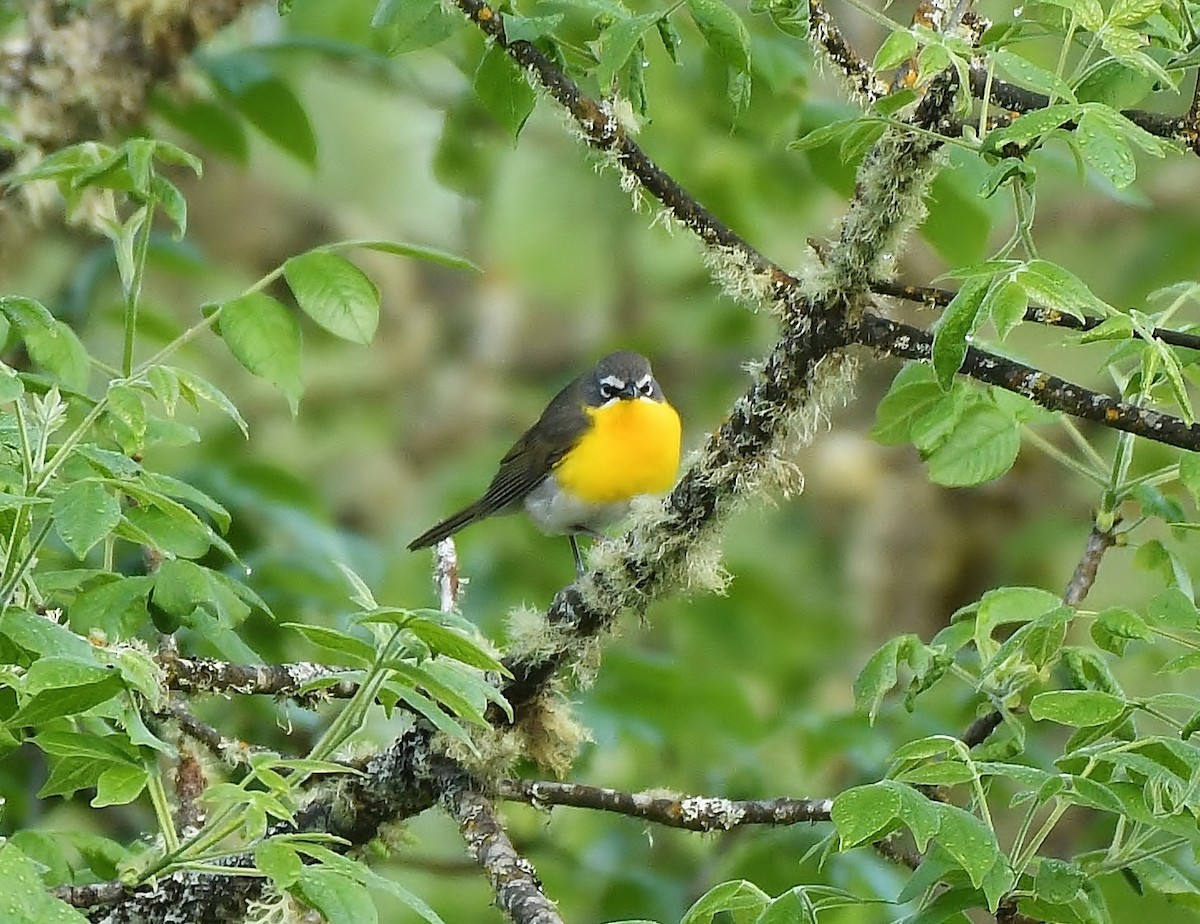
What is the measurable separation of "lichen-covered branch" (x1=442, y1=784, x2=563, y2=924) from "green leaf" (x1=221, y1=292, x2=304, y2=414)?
0.68 metres

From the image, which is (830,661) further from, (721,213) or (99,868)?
(99,868)

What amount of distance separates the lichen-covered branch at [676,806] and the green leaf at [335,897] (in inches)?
29.4

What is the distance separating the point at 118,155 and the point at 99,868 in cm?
115

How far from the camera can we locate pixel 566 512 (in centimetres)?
541

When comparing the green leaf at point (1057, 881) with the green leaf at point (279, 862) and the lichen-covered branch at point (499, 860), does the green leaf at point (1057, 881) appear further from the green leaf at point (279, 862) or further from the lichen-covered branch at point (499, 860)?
the green leaf at point (279, 862)

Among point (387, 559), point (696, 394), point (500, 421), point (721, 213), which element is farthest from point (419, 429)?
point (721, 213)

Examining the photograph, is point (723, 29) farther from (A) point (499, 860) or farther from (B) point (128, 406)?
(A) point (499, 860)

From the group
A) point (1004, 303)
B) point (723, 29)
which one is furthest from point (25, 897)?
point (723, 29)

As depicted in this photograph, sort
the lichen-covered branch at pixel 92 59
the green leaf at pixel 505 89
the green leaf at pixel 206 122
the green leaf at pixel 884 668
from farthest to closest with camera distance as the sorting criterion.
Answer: the green leaf at pixel 206 122 → the lichen-covered branch at pixel 92 59 → the green leaf at pixel 505 89 → the green leaf at pixel 884 668

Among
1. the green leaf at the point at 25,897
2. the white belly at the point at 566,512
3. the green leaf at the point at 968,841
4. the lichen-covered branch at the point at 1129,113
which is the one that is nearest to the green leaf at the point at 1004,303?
the lichen-covered branch at the point at 1129,113

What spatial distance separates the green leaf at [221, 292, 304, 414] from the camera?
2461 millimetres

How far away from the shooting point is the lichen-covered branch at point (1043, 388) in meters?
2.07

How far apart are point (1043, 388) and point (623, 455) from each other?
3283mm

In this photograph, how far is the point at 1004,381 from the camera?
86.0 inches
